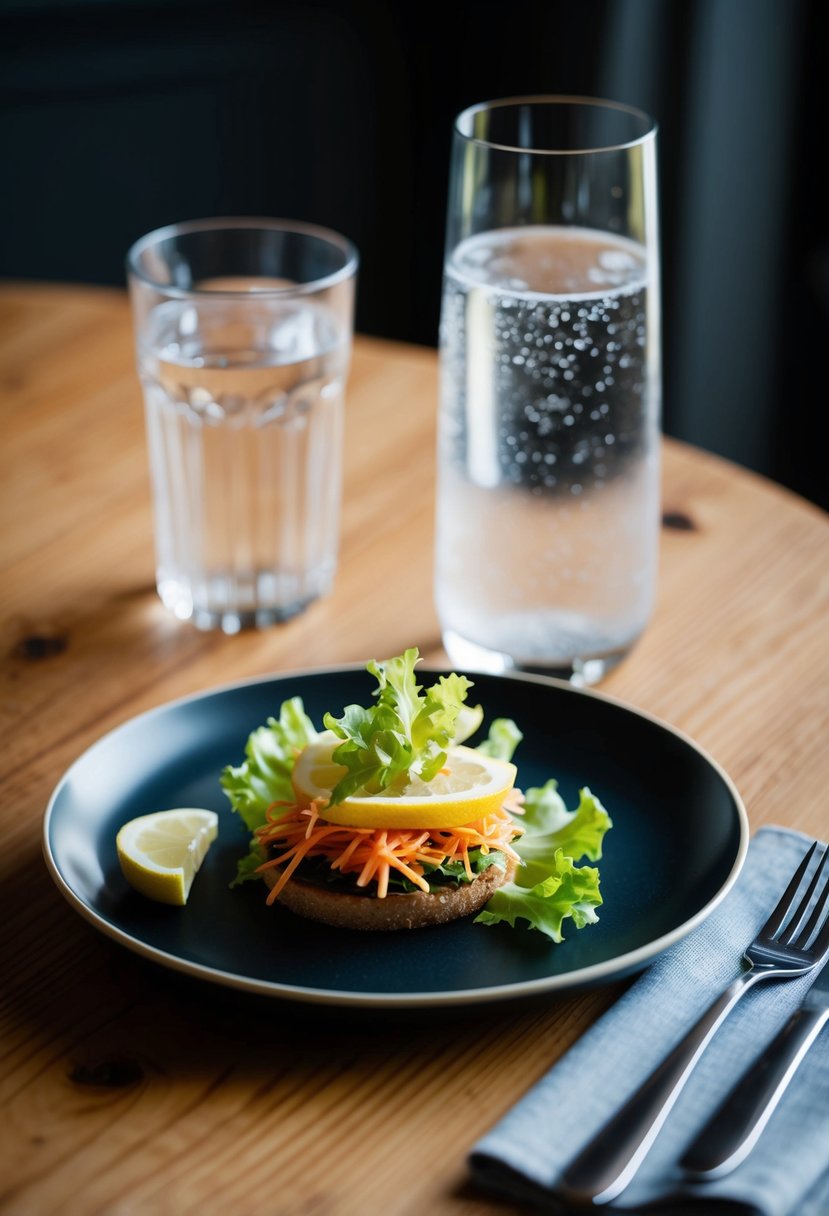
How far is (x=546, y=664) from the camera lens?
1113 mm

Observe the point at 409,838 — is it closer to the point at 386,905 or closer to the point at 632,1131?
the point at 386,905

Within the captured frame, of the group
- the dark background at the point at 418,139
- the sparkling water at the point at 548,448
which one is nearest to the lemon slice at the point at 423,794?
the sparkling water at the point at 548,448

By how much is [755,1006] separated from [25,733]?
0.56 meters

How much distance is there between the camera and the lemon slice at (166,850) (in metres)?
0.82

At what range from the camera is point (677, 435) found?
2.77m

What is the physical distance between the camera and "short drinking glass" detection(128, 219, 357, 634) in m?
1.16

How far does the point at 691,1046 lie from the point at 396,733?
0.23 metres

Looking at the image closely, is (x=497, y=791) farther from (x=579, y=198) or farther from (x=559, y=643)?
(x=579, y=198)

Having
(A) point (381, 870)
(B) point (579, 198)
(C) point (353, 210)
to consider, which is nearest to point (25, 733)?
(A) point (381, 870)

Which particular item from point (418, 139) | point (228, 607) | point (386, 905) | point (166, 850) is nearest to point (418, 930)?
point (386, 905)

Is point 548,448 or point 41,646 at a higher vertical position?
point 548,448

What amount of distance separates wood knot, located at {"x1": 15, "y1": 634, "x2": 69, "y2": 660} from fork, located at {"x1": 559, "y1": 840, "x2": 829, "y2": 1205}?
61cm

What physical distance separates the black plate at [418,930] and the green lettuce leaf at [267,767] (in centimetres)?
2

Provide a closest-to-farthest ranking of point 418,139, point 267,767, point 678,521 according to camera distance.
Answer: point 267,767 → point 678,521 → point 418,139
